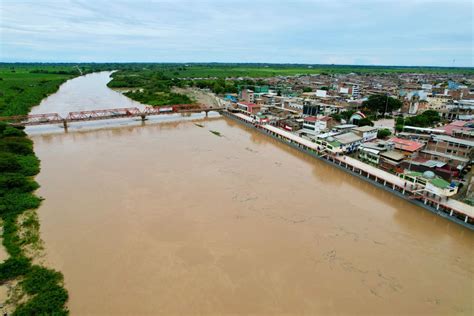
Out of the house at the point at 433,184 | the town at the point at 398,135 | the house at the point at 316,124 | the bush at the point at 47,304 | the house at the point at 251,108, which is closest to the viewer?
the bush at the point at 47,304

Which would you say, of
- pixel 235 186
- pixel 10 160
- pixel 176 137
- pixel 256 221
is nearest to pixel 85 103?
pixel 176 137

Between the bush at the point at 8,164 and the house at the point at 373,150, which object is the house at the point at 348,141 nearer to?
the house at the point at 373,150

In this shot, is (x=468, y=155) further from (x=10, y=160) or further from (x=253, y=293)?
(x=10, y=160)

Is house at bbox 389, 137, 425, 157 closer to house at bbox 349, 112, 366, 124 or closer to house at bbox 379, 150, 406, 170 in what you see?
house at bbox 379, 150, 406, 170

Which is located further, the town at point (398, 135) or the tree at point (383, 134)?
the tree at point (383, 134)

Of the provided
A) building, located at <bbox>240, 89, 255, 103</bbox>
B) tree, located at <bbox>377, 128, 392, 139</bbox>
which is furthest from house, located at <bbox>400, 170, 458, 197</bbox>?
building, located at <bbox>240, 89, 255, 103</bbox>

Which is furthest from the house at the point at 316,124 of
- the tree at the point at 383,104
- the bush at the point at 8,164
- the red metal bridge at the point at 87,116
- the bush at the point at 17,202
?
the bush at the point at 8,164

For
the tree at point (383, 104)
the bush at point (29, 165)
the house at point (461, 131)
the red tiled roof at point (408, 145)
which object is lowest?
the bush at point (29, 165)
